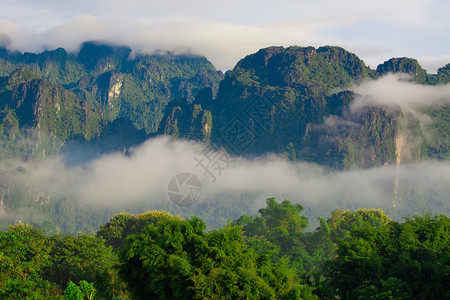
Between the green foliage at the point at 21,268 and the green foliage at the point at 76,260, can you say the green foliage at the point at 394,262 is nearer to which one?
the green foliage at the point at 21,268

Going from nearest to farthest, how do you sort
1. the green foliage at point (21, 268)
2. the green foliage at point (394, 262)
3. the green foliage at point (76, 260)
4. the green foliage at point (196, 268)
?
the green foliage at point (196, 268) < the green foliage at point (394, 262) < the green foliage at point (21, 268) < the green foliage at point (76, 260)

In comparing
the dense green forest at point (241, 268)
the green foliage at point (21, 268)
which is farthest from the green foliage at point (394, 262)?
the green foliage at point (21, 268)

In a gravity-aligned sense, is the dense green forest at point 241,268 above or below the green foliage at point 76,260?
above

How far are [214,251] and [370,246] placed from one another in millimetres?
13118

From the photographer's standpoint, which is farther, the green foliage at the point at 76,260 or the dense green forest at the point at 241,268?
the green foliage at the point at 76,260

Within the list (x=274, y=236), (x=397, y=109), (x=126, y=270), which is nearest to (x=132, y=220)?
(x=274, y=236)

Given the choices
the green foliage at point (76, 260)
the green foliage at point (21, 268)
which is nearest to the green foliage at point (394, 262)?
the green foliage at point (21, 268)

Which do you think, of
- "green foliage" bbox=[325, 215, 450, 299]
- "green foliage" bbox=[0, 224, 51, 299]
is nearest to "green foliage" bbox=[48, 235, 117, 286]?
"green foliage" bbox=[0, 224, 51, 299]

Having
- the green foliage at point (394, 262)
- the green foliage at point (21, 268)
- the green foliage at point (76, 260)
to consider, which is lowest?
the green foliage at point (76, 260)

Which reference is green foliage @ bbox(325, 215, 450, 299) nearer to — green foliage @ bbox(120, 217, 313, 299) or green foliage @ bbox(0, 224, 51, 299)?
green foliage @ bbox(120, 217, 313, 299)

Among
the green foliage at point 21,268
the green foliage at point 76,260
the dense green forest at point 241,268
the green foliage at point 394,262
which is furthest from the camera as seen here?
the green foliage at point 76,260

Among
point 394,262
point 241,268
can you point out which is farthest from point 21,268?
point 394,262

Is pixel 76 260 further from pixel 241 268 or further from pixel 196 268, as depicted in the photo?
pixel 241 268

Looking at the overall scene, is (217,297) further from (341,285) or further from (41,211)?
(41,211)
